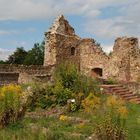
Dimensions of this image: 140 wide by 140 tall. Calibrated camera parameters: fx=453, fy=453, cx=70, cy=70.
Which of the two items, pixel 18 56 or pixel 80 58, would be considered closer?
pixel 80 58

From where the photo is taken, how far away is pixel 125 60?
2755cm

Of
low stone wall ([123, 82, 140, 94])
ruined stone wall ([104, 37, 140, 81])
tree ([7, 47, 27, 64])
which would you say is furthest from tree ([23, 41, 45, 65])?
low stone wall ([123, 82, 140, 94])

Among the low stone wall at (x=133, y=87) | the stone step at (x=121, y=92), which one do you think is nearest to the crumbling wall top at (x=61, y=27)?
the low stone wall at (x=133, y=87)

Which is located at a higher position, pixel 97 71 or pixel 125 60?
pixel 125 60

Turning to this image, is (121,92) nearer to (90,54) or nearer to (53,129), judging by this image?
(53,129)

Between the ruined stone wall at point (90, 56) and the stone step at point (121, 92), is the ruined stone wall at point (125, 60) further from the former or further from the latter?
the stone step at point (121, 92)

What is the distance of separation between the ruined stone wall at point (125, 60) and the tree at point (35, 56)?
2102 cm

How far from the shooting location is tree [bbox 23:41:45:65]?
159 feet

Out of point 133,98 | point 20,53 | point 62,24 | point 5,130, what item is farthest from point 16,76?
point 20,53

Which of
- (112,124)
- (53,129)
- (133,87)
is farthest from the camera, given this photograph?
(133,87)

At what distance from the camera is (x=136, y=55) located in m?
27.3

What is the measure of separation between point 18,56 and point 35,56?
1.93 metres

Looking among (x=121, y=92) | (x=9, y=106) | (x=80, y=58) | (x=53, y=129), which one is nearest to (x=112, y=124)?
(x=53, y=129)

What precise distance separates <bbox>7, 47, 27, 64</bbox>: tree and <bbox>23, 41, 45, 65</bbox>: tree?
0.72 m
